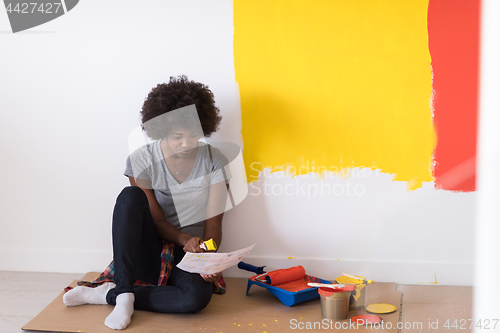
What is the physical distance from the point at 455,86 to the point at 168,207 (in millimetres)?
1227

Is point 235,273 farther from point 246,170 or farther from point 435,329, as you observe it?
point 435,329

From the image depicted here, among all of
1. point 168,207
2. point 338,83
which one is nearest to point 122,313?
point 168,207

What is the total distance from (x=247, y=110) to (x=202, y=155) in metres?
0.28

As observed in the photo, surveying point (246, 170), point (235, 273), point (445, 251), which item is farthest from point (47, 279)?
point (445, 251)

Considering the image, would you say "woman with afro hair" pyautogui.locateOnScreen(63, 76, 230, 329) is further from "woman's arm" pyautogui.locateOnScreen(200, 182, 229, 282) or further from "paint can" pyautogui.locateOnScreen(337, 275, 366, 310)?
"paint can" pyautogui.locateOnScreen(337, 275, 366, 310)

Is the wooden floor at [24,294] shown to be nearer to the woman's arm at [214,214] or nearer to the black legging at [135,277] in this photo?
the black legging at [135,277]

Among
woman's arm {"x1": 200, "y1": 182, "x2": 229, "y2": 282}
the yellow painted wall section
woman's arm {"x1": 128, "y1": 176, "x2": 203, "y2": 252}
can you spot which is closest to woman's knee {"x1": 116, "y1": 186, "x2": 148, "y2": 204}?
woman's arm {"x1": 128, "y1": 176, "x2": 203, "y2": 252}

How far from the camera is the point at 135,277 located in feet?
4.91

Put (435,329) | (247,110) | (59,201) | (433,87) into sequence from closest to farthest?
(435,329) < (433,87) < (247,110) < (59,201)

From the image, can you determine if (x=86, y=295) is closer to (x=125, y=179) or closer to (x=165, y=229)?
(x=165, y=229)

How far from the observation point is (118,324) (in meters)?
1.32

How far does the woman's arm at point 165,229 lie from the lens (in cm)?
147

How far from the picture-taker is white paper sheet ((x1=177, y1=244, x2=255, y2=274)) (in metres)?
1.30

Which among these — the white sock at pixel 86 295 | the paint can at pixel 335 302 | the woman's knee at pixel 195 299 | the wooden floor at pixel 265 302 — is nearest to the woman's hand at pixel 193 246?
the woman's knee at pixel 195 299
